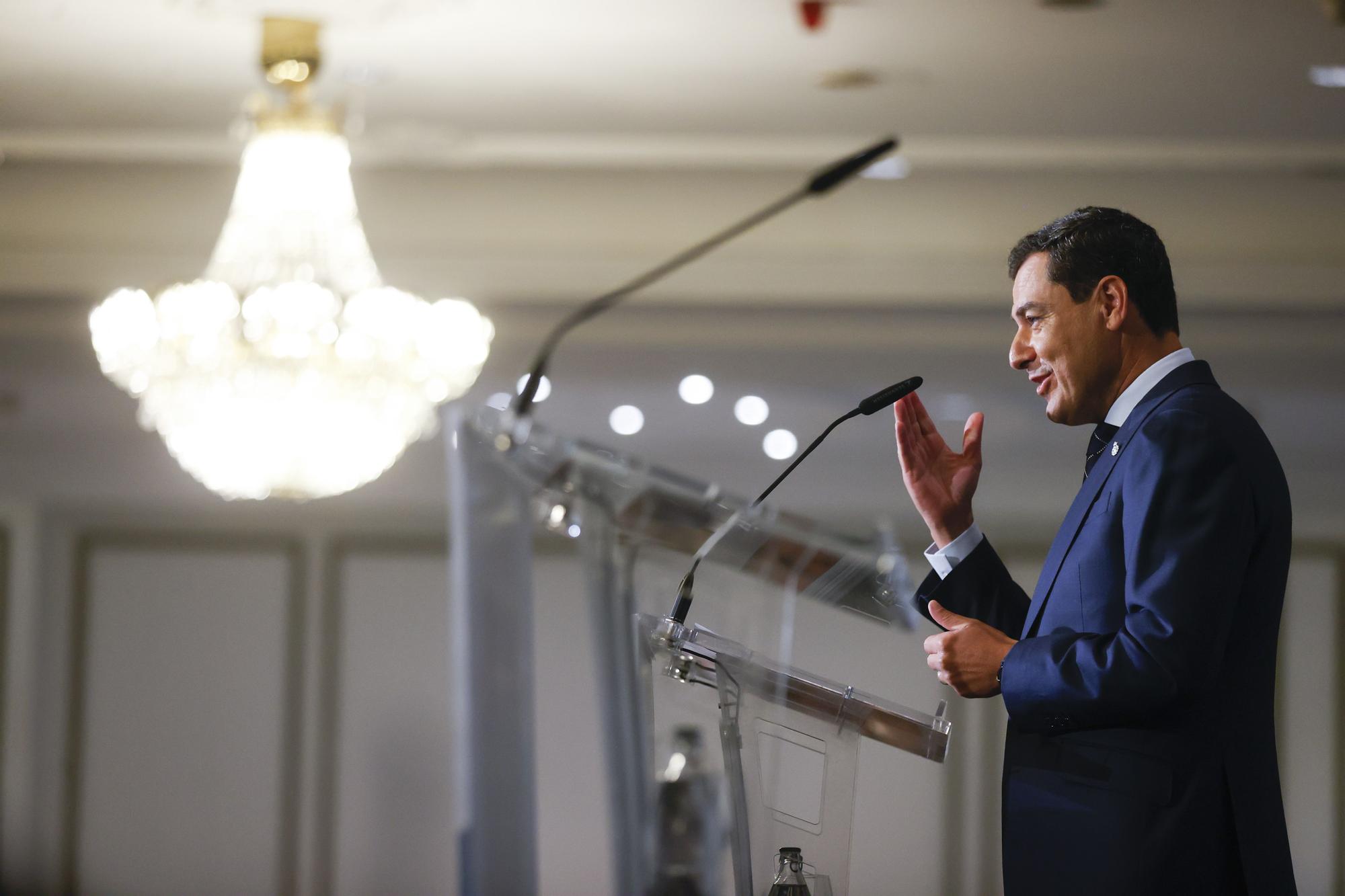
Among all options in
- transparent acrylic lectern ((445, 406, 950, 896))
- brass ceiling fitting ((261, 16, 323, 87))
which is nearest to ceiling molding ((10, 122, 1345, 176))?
brass ceiling fitting ((261, 16, 323, 87))

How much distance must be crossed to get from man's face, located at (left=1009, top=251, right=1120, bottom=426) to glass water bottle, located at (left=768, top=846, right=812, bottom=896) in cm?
49

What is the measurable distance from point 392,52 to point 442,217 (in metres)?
1.33

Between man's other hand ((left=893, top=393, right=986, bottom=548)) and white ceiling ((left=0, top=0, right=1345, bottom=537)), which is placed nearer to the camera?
man's other hand ((left=893, top=393, right=986, bottom=548))

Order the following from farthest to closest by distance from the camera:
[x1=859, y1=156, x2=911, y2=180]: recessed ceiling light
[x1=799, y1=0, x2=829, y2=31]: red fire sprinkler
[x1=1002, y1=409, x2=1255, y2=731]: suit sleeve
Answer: [x1=859, y1=156, x2=911, y2=180]: recessed ceiling light
[x1=799, y1=0, x2=829, y2=31]: red fire sprinkler
[x1=1002, y1=409, x2=1255, y2=731]: suit sleeve

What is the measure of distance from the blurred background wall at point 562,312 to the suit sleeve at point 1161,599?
0.97m

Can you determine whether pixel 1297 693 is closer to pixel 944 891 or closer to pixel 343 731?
pixel 944 891

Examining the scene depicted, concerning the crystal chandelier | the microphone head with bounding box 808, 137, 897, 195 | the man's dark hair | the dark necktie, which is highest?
the crystal chandelier

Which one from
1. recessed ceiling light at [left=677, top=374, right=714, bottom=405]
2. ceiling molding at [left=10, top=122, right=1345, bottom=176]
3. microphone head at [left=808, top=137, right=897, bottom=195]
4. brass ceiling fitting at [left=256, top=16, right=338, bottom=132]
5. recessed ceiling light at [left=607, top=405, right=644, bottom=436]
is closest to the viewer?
microphone head at [left=808, top=137, right=897, bottom=195]

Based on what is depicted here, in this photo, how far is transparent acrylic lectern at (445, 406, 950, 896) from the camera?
4.43 feet

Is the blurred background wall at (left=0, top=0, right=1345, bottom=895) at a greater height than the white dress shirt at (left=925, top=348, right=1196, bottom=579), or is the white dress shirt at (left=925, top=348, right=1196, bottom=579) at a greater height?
the blurred background wall at (left=0, top=0, right=1345, bottom=895)

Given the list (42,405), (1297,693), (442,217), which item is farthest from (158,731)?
(1297,693)

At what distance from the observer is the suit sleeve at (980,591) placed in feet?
4.86

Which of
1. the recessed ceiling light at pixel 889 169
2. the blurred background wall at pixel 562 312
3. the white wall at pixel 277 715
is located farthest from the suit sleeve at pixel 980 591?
the white wall at pixel 277 715

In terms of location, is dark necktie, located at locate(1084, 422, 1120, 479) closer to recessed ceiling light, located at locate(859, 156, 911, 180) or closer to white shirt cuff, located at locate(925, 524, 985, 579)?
white shirt cuff, located at locate(925, 524, 985, 579)
